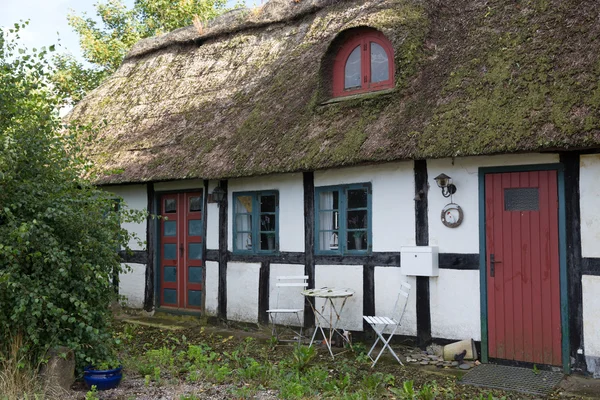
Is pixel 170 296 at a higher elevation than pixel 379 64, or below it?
below

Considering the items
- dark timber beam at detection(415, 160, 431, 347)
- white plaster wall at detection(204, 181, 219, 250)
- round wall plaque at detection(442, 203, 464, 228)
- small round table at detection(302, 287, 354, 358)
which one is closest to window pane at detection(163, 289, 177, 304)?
white plaster wall at detection(204, 181, 219, 250)

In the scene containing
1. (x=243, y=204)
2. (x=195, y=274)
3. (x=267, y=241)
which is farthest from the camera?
(x=195, y=274)

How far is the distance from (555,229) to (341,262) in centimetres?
258

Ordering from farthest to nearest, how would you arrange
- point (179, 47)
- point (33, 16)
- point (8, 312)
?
1. point (179, 47)
2. point (33, 16)
3. point (8, 312)

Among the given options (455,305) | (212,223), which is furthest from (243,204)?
(455,305)

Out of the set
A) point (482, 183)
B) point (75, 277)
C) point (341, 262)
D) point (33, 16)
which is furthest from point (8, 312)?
point (482, 183)

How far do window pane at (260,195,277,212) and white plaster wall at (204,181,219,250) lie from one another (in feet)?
2.77

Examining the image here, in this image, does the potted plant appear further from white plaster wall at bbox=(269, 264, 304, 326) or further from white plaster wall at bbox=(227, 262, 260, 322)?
white plaster wall at bbox=(227, 262, 260, 322)

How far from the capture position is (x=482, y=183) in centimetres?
626

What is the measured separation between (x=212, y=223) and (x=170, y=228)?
120cm

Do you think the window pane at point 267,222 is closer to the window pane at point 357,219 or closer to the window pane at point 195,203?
the window pane at point 357,219

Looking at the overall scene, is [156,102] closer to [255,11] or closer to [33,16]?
[255,11]

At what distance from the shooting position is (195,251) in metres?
9.43

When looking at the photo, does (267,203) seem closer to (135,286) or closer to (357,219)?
(357,219)
